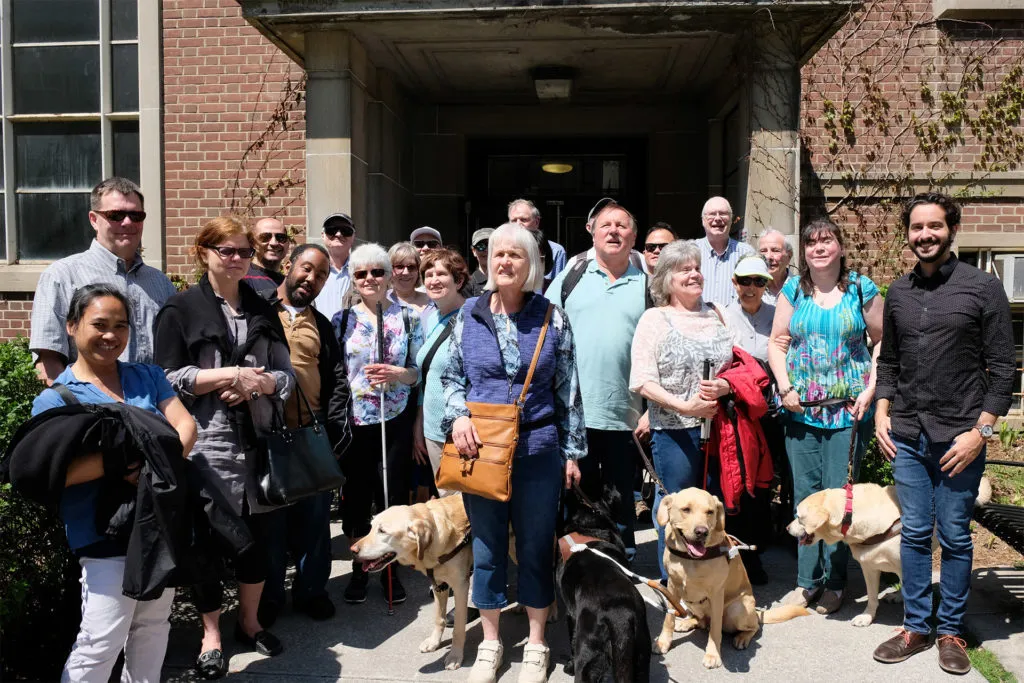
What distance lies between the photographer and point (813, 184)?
30.1ft

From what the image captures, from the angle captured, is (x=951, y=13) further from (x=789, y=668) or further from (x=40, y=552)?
(x=40, y=552)

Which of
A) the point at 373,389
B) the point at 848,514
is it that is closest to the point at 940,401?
the point at 848,514

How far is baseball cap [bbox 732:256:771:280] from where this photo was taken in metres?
5.05

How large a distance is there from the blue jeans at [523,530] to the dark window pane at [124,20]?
25.7 ft

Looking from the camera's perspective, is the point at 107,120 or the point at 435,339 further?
the point at 107,120

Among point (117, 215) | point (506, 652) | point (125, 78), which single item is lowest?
point (506, 652)

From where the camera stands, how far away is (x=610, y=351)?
15.7ft

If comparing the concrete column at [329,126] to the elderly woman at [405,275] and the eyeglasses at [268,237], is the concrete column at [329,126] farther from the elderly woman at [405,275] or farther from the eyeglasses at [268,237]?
the elderly woman at [405,275]

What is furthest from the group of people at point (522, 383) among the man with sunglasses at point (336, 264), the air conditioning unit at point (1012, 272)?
the air conditioning unit at point (1012, 272)

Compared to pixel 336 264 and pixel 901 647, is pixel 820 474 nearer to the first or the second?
pixel 901 647

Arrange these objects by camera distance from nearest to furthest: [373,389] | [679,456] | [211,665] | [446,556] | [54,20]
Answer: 1. [211,665]
2. [446,556]
3. [679,456]
4. [373,389]
5. [54,20]

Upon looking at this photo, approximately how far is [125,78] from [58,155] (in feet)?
3.75

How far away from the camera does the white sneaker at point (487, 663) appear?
3928 millimetres

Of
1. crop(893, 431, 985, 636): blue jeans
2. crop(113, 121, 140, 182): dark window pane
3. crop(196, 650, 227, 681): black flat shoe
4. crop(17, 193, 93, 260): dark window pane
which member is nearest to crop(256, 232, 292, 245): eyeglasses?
crop(196, 650, 227, 681): black flat shoe
